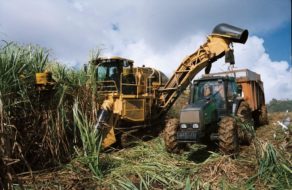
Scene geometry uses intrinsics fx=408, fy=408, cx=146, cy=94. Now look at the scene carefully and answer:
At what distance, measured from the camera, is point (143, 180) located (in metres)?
6.80

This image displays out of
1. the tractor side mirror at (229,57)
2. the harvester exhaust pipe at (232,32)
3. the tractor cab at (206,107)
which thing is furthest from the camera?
the tractor side mirror at (229,57)

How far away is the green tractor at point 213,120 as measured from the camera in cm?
844

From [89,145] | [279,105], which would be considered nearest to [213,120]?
[89,145]

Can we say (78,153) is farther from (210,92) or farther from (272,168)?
(210,92)

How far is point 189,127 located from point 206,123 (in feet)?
1.69

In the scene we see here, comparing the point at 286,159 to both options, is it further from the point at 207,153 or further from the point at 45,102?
the point at 45,102

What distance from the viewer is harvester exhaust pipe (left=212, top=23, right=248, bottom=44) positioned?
11.4m

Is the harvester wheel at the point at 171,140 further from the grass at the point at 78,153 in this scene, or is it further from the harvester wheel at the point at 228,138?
the harvester wheel at the point at 228,138

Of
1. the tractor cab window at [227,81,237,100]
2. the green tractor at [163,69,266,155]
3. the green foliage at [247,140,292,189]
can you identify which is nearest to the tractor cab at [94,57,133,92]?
the green tractor at [163,69,266,155]

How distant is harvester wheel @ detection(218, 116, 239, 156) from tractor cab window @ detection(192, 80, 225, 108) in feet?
4.35

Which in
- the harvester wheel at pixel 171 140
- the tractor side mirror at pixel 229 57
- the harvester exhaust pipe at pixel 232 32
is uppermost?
the harvester exhaust pipe at pixel 232 32

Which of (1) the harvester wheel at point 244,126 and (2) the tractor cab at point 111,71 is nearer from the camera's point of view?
(1) the harvester wheel at point 244,126

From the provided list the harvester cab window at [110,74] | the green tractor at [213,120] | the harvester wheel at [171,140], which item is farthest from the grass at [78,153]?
the harvester cab window at [110,74]

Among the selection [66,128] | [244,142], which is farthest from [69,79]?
[244,142]
